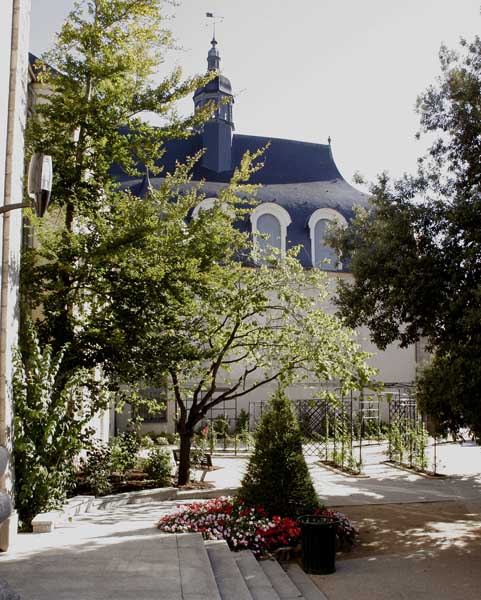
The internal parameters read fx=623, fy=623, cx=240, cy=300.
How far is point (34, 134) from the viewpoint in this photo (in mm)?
10688

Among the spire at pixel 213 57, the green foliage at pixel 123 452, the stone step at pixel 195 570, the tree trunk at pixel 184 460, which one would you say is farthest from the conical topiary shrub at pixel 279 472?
the spire at pixel 213 57

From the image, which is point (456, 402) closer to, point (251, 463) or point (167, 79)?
point (251, 463)

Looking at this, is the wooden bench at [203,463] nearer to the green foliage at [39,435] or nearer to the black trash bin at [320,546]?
the green foliage at [39,435]

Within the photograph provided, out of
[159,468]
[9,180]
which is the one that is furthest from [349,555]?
[9,180]

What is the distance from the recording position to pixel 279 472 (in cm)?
914

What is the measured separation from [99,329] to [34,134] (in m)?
3.53

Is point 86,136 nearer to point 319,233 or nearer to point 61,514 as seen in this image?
point 61,514

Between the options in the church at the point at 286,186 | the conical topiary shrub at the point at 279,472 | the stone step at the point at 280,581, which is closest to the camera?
the stone step at the point at 280,581

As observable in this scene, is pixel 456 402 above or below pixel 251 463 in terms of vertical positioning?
above

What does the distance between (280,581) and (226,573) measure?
2.87 feet

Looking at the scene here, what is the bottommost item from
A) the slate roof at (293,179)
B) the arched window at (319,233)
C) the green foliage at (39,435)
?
the green foliage at (39,435)

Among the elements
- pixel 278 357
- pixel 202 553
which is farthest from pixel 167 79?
pixel 202 553

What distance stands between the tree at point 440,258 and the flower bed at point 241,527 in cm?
286

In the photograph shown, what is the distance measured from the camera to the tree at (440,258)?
9359 mm
